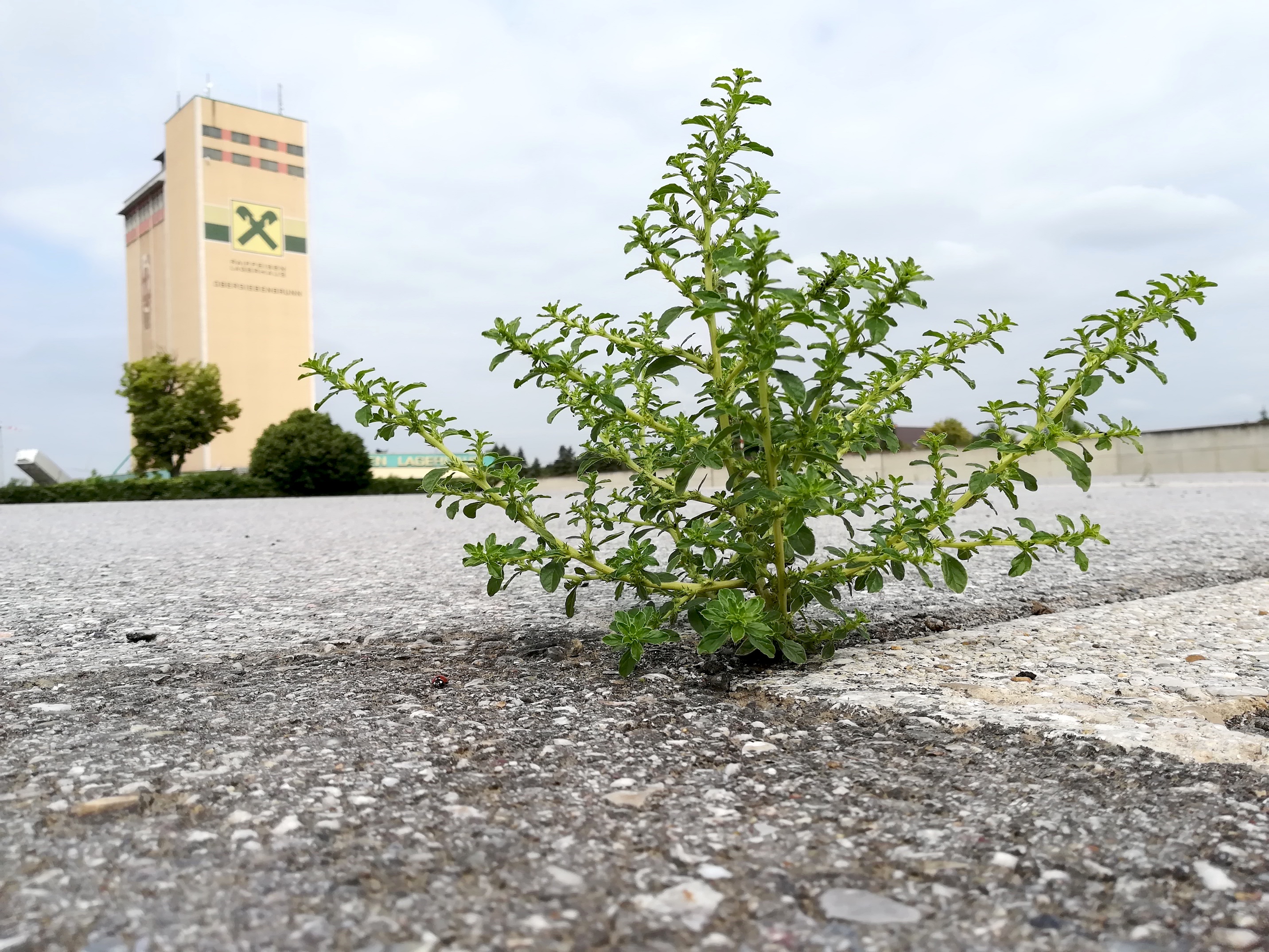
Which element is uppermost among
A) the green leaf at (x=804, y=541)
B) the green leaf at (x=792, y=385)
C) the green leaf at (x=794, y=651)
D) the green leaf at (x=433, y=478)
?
the green leaf at (x=792, y=385)

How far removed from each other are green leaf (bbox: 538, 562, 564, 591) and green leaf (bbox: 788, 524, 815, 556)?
1.68 feet

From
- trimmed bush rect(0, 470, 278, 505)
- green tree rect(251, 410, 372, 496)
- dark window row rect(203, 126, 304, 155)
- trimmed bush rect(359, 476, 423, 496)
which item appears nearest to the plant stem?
trimmed bush rect(0, 470, 278, 505)

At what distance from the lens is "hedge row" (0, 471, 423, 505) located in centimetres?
1959

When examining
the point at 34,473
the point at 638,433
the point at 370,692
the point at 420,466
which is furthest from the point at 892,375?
the point at 420,466

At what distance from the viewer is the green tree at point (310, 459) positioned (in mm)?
21844

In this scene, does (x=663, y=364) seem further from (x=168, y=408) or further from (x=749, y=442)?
(x=168, y=408)

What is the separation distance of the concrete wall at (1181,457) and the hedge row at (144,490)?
14.3m

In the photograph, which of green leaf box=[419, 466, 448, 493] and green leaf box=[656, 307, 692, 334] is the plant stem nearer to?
green leaf box=[656, 307, 692, 334]

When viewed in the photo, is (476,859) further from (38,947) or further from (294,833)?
(38,947)

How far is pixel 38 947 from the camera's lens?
39.6 inches

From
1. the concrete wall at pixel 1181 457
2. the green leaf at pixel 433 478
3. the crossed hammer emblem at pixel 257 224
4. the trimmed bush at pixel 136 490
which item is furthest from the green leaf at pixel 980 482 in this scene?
the crossed hammer emblem at pixel 257 224

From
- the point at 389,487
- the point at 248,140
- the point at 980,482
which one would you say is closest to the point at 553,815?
the point at 980,482

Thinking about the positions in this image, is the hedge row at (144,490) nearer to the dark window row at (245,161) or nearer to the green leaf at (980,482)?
the green leaf at (980,482)

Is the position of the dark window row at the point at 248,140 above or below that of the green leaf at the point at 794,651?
above
